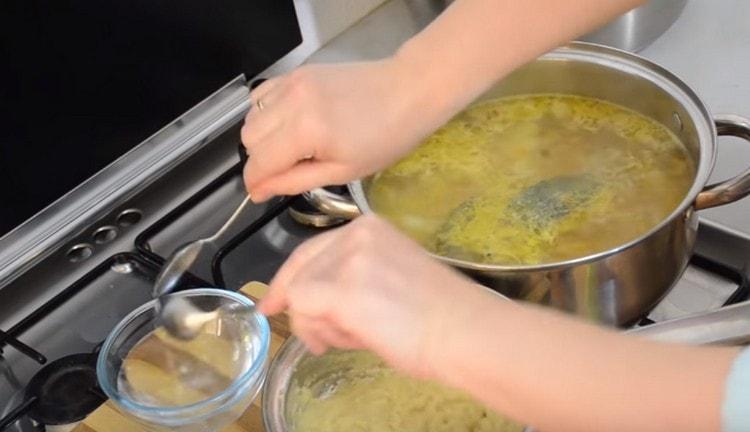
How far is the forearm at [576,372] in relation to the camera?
1.53ft

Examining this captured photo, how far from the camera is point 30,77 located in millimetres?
781

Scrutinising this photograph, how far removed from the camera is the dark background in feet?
2.55

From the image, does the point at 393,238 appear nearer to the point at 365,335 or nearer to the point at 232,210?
the point at 365,335

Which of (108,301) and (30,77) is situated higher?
(30,77)

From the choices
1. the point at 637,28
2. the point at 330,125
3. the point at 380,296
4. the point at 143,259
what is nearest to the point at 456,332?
the point at 380,296

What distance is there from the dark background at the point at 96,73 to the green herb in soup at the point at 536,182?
0.21 meters

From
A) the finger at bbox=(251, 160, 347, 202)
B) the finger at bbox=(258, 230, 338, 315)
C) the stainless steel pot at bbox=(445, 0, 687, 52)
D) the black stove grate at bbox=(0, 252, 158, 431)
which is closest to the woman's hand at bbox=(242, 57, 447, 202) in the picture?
the finger at bbox=(251, 160, 347, 202)

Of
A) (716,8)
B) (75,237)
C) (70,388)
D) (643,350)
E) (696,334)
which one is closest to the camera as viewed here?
(643,350)

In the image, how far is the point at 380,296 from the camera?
0.50 m

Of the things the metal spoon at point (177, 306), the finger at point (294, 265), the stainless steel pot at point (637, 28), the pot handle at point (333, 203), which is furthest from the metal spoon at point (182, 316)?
the stainless steel pot at point (637, 28)

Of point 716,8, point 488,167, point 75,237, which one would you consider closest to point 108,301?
point 75,237

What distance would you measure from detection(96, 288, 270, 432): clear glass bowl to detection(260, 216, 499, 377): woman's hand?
0.64 ft

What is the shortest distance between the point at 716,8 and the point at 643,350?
745 millimetres

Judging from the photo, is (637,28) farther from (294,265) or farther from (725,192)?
(294,265)
